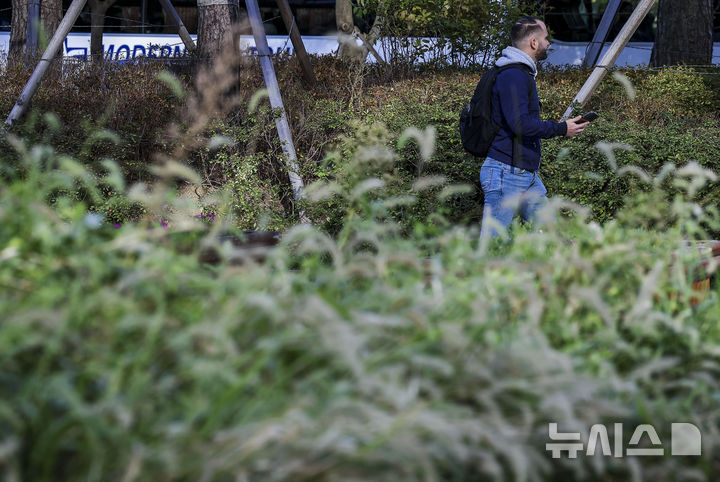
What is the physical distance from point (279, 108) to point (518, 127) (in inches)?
143

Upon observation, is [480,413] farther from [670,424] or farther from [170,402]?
[170,402]

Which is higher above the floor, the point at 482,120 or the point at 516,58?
the point at 516,58

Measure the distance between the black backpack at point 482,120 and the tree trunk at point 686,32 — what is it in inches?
306

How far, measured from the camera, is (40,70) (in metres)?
8.10

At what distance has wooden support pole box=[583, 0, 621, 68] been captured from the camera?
441 inches

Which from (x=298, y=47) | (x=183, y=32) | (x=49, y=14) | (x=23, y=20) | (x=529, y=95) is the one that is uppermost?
(x=49, y=14)

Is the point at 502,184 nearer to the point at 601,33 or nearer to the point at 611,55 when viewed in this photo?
the point at 611,55

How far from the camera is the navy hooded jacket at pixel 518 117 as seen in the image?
548cm

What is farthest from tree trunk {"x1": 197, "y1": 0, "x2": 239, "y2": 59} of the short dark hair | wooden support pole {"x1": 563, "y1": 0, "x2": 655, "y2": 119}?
the short dark hair

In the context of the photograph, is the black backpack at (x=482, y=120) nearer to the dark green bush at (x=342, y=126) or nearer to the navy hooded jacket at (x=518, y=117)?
the navy hooded jacket at (x=518, y=117)

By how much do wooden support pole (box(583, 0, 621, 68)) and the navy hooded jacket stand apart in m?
6.21

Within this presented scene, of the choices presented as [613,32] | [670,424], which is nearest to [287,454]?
[670,424]

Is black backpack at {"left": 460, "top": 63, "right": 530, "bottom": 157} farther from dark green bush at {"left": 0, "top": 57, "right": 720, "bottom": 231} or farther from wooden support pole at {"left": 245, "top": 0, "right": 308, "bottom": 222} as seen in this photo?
wooden support pole at {"left": 245, "top": 0, "right": 308, "bottom": 222}

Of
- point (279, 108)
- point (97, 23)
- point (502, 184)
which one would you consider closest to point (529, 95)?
point (502, 184)
